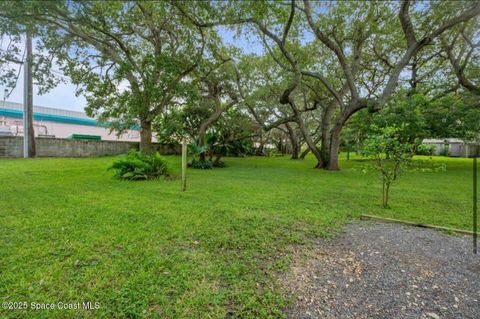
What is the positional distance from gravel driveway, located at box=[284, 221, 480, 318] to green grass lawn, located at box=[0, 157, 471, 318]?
0.24m

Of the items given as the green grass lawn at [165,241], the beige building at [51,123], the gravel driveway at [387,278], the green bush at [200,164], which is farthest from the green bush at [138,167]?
the beige building at [51,123]

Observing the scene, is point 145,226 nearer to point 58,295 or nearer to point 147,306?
point 58,295

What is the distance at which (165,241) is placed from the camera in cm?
259

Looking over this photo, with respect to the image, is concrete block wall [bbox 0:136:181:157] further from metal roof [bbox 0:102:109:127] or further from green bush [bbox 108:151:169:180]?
green bush [bbox 108:151:169:180]

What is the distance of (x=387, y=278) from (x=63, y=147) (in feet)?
53.0

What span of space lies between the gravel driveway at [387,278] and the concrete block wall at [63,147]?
1520cm

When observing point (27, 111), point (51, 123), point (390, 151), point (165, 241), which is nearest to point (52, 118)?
point (51, 123)

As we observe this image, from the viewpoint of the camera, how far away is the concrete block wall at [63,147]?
1166 centimetres

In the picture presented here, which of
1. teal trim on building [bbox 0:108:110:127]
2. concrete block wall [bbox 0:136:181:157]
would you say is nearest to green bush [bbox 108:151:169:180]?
concrete block wall [bbox 0:136:181:157]

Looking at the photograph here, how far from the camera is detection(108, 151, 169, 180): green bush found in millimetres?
6637

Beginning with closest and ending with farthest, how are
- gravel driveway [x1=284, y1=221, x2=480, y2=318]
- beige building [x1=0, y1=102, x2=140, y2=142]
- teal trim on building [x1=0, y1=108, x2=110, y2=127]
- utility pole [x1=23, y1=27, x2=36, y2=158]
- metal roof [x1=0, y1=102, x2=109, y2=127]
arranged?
1. gravel driveway [x1=284, y1=221, x2=480, y2=318]
2. utility pole [x1=23, y1=27, x2=36, y2=158]
3. beige building [x1=0, y1=102, x2=140, y2=142]
4. teal trim on building [x1=0, y1=108, x2=110, y2=127]
5. metal roof [x1=0, y1=102, x2=109, y2=127]

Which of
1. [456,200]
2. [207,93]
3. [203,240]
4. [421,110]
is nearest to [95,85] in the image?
[207,93]

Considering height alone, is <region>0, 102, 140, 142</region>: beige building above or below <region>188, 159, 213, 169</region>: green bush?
above

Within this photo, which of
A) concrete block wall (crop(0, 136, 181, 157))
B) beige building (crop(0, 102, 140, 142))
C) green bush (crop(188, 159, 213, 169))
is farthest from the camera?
beige building (crop(0, 102, 140, 142))
